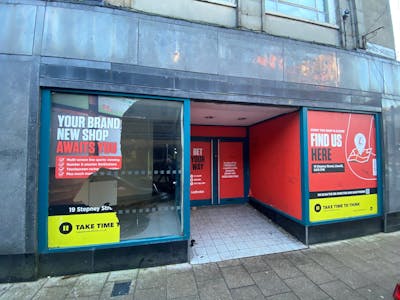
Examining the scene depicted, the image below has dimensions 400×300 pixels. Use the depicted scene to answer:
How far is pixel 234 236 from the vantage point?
414 centimetres

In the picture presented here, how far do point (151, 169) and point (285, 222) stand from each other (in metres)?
3.34

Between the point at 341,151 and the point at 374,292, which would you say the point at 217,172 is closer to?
the point at 341,151

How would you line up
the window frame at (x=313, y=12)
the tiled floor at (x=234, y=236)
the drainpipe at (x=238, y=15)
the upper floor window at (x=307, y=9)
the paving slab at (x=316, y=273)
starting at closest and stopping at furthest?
1. the paving slab at (x=316, y=273)
2. the tiled floor at (x=234, y=236)
3. the drainpipe at (x=238, y=15)
4. the window frame at (x=313, y=12)
5. the upper floor window at (x=307, y=9)

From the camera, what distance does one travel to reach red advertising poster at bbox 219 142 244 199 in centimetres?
621

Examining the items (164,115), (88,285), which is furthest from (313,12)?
(88,285)

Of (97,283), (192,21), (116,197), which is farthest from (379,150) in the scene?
(97,283)

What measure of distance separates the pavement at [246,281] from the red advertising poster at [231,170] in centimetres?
282

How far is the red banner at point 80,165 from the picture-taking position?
2.95 metres

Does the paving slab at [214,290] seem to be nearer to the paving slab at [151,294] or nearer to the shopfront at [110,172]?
the paving slab at [151,294]

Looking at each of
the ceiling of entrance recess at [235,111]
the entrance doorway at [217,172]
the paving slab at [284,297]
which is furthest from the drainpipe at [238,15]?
the paving slab at [284,297]

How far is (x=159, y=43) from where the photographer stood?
3312 mm

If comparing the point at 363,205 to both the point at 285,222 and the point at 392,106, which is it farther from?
the point at 392,106

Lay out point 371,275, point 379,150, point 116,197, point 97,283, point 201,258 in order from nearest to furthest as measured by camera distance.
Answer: point 97,283, point 371,275, point 116,197, point 201,258, point 379,150

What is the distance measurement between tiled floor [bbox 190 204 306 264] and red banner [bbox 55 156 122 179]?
7.30 feet
